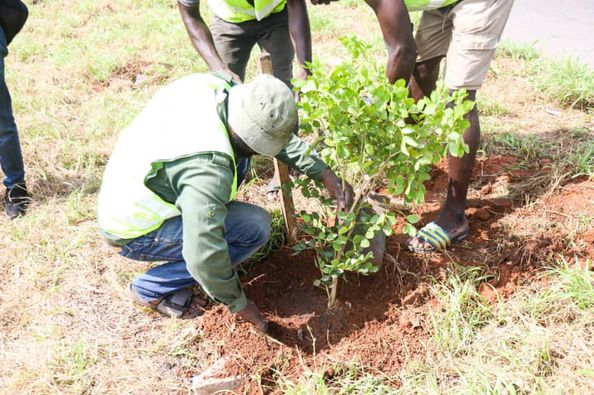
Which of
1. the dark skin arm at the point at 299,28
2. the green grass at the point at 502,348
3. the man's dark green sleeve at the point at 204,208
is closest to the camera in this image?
the man's dark green sleeve at the point at 204,208

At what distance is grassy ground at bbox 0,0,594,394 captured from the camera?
220cm

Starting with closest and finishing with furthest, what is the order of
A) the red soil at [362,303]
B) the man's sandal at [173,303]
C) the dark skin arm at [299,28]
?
the red soil at [362,303]
the man's sandal at [173,303]
the dark skin arm at [299,28]

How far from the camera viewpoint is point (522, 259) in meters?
2.62

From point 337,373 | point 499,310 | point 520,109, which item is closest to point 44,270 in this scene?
point 337,373

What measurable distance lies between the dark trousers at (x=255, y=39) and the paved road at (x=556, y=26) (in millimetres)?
2758

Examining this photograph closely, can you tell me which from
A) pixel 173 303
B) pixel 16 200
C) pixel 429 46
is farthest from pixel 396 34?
pixel 16 200

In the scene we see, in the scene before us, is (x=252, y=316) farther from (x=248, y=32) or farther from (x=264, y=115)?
(x=248, y=32)

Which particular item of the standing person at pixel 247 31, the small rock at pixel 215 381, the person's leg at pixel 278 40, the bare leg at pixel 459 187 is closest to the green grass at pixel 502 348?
the small rock at pixel 215 381

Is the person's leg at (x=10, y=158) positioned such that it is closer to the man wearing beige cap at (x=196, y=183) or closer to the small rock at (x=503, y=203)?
the man wearing beige cap at (x=196, y=183)

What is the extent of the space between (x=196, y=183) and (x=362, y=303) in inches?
45.4

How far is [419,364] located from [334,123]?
113 cm

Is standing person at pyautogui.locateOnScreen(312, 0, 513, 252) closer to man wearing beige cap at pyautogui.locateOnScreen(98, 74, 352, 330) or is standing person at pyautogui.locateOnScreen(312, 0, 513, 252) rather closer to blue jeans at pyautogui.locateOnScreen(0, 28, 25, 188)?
man wearing beige cap at pyautogui.locateOnScreen(98, 74, 352, 330)

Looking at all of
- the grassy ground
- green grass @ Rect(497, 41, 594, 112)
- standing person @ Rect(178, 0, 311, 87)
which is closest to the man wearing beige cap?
the grassy ground

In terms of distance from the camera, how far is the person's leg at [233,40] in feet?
10.4
